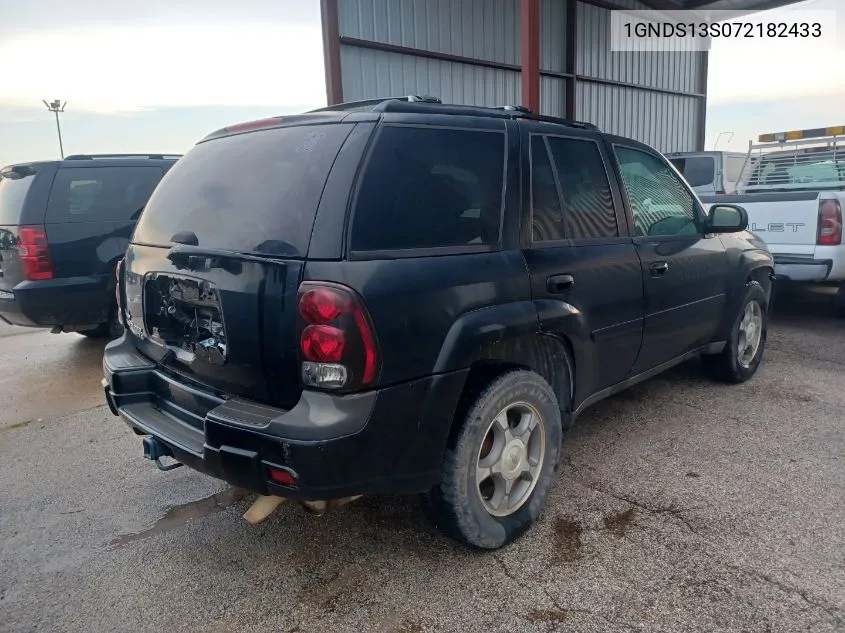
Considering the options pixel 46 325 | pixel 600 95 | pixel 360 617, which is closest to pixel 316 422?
pixel 360 617

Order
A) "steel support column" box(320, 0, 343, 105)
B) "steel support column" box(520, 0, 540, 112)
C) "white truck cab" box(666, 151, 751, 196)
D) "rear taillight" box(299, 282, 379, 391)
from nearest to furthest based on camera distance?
"rear taillight" box(299, 282, 379, 391), "steel support column" box(520, 0, 540, 112), "steel support column" box(320, 0, 343, 105), "white truck cab" box(666, 151, 751, 196)

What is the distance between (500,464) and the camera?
9.02ft

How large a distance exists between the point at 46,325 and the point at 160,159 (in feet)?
6.48

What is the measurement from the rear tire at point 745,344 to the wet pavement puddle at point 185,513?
346 cm

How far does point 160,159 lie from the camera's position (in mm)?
6387

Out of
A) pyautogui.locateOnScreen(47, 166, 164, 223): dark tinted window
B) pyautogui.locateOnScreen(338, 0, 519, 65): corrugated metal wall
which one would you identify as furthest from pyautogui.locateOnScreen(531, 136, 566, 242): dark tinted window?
pyautogui.locateOnScreen(338, 0, 519, 65): corrugated metal wall

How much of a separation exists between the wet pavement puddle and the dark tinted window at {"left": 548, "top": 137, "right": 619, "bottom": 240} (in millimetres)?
2184

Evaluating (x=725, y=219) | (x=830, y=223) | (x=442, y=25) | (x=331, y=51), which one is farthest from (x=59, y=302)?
(x=442, y=25)

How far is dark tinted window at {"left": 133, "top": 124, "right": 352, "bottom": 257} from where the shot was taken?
230cm

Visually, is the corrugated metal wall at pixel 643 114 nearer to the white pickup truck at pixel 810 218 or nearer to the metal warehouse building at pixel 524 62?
the metal warehouse building at pixel 524 62

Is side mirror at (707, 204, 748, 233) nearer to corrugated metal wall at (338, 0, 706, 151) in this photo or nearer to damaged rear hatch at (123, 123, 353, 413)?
damaged rear hatch at (123, 123, 353, 413)

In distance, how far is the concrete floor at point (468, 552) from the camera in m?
2.38

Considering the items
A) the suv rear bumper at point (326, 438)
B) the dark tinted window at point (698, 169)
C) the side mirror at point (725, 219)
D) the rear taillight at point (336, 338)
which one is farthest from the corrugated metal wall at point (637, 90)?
the rear taillight at point (336, 338)

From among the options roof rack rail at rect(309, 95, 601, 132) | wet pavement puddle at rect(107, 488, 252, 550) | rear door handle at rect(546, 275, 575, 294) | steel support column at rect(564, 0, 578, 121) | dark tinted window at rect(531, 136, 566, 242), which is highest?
steel support column at rect(564, 0, 578, 121)
